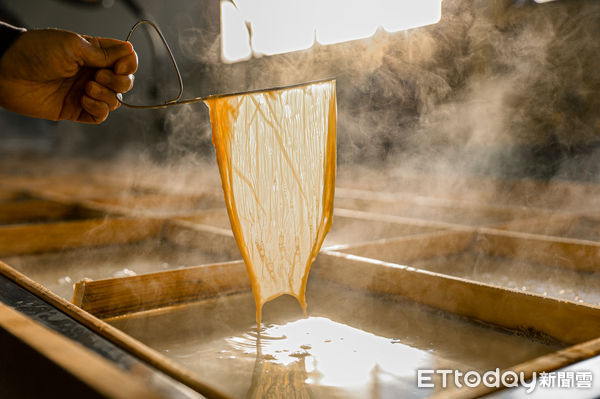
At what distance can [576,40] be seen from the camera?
4059mm

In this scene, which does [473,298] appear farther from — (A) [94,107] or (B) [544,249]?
(A) [94,107]

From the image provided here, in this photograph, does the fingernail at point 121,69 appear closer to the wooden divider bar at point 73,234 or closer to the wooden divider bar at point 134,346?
the wooden divider bar at point 134,346

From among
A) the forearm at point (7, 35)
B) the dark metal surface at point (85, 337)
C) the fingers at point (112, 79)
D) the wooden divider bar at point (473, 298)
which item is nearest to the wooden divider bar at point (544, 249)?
the wooden divider bar at point (473, 298)

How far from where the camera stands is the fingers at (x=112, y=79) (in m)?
1.61

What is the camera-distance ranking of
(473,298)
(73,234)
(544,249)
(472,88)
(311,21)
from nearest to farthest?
(473,298) < (544,249) < (73,234) < (472,88) < (311,21)

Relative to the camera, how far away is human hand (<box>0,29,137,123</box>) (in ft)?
5.03

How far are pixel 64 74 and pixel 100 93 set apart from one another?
0.13 m

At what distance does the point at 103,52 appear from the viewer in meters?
1.57

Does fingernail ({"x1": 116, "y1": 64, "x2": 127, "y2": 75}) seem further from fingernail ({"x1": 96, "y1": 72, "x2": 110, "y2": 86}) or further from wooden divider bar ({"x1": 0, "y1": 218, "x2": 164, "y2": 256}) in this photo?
wooden divider bar ({"x1": 0, "y1": 218, "x2": 164, "y2": 256})

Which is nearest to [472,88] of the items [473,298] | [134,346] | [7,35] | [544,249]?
[544,249]

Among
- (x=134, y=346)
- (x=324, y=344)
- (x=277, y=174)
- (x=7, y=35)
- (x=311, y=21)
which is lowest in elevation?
(x=324, y=344)

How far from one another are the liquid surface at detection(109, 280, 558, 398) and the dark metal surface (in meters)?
0.29

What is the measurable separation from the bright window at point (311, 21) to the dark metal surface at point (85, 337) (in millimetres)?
4622

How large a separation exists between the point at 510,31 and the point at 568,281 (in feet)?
10.4
